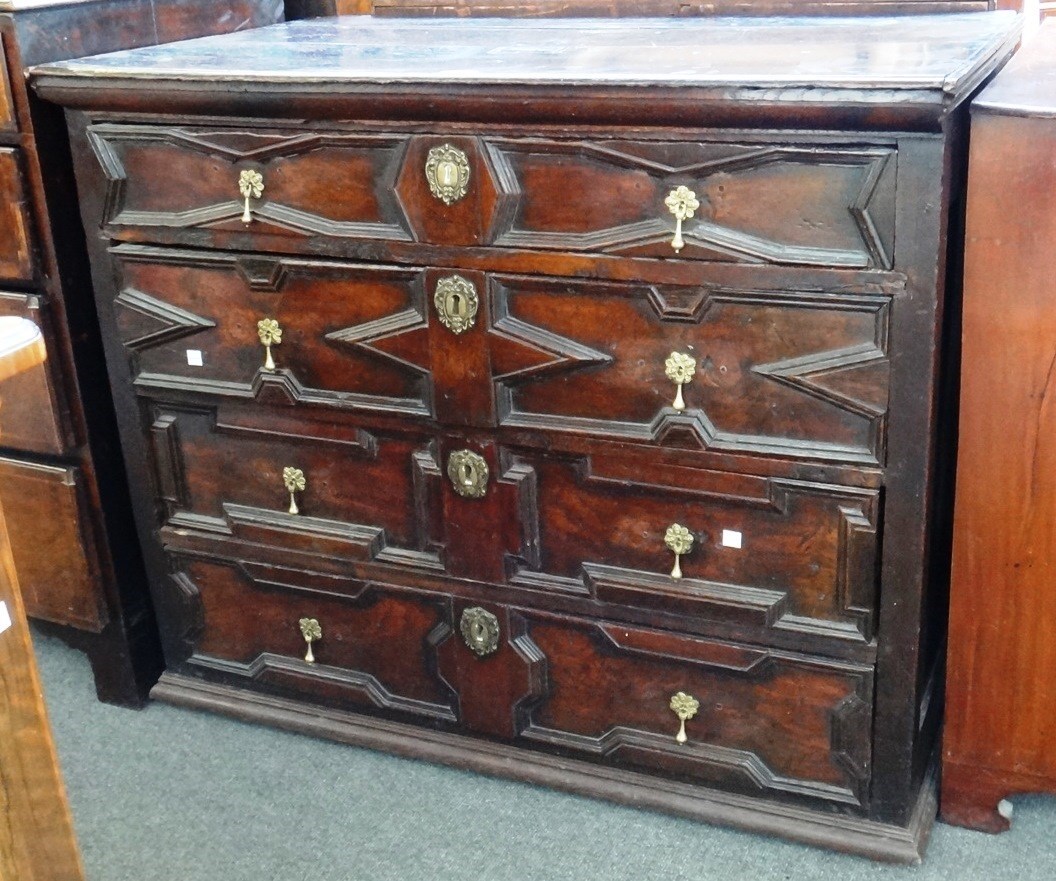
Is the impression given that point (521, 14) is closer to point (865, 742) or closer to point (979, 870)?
point (865, 742)

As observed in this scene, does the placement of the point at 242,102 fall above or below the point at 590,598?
above

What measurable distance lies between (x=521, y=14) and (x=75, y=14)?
2.40ft

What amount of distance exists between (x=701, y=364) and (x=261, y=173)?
25.5 inches

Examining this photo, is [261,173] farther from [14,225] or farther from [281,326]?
[14,225]

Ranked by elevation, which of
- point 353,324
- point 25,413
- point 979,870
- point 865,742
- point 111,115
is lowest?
point 979,870

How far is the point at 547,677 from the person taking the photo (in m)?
1.88

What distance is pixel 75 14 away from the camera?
73.9 inches

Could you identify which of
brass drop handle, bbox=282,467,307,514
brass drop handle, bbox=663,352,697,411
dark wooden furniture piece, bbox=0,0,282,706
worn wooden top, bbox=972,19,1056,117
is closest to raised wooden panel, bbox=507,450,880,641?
brass drop handle, bbox=663,352,697,411

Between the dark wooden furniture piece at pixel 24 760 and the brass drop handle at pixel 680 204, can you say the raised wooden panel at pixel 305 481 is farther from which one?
the dark wooden furniture piece at pixel 24 760

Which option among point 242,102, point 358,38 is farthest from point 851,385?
point 358,38

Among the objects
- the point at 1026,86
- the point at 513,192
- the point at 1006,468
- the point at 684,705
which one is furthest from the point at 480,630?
the point at 1026,86

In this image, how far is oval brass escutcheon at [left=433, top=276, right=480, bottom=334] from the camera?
168 centimetres

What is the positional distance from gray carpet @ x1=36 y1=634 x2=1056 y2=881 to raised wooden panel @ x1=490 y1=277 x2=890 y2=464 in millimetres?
600

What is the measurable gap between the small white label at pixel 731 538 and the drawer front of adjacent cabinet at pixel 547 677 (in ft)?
0.48
